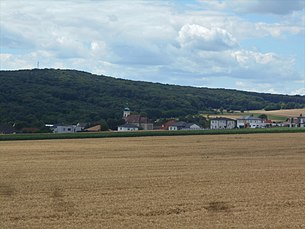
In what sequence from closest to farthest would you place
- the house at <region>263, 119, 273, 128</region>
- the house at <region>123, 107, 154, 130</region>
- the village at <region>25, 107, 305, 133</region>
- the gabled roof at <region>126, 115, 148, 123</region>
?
the village at <region>25, 107, 305, 133</region> < the house at <region>123, 107, 154, 130</region> < the gabled roof at <region>126, 115, 148, 123</region> < the house at <region>263, 119, 273, 128</region>

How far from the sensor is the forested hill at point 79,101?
133 meters

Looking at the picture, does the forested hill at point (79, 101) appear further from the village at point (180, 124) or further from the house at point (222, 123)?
the house at point (222, 123)

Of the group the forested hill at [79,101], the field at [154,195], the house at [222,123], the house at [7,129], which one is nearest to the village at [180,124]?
the house at [222,123]

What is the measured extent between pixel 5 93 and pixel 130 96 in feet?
151

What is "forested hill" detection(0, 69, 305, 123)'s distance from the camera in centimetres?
13321

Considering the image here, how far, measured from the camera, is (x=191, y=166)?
3594 cm

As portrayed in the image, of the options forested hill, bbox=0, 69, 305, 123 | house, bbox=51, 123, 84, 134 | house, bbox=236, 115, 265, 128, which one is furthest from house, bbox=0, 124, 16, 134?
house, bbox=236, 115, 265, 128

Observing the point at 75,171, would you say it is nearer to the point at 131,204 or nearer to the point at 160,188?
the point at 160,188

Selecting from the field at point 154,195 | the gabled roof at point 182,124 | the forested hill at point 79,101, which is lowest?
the field at point 154,195

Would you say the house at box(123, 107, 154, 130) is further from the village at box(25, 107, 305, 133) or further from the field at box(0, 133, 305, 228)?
the field at box(0, 133, 305, 228)

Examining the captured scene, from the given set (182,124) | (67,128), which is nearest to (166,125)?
(182,124)

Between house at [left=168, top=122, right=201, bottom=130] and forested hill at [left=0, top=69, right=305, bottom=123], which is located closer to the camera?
house at [left=168, top=122, right=201, bottom=130]

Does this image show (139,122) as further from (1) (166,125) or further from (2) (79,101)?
(2) (79,101)

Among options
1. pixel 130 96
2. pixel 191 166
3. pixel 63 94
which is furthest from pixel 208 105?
pixel 191 166
